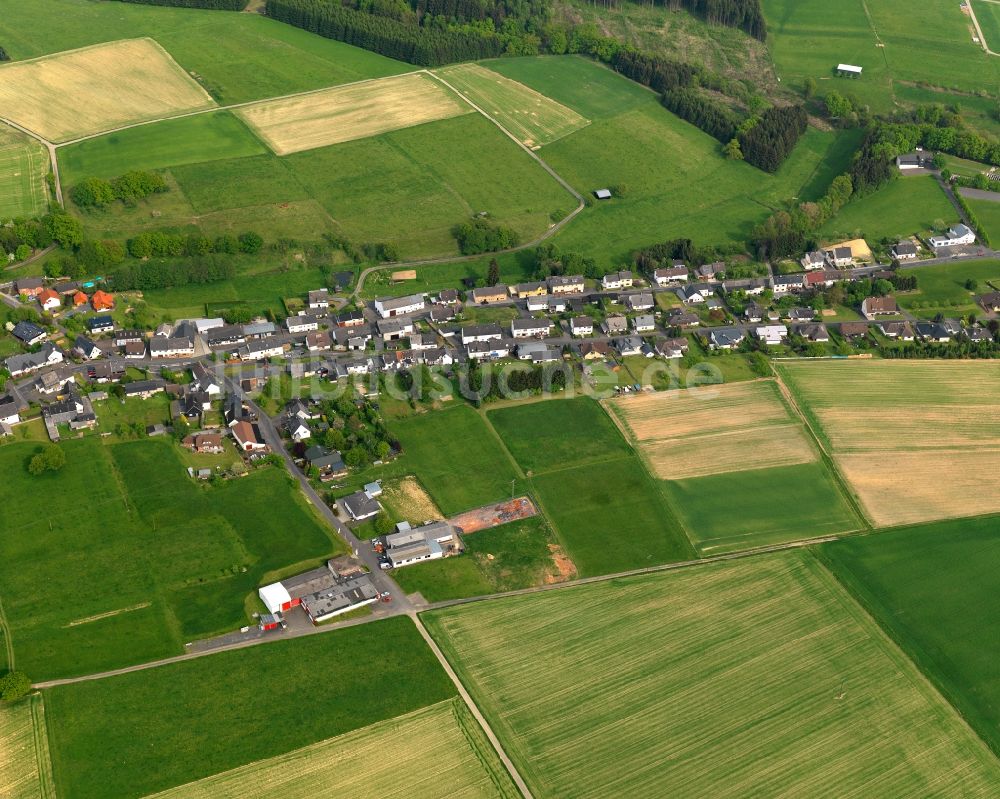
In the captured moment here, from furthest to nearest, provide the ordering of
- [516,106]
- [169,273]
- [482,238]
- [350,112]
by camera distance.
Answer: [516,106]
[350,112]
[482,238]
[169,273]

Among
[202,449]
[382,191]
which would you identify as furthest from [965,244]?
[202,449]

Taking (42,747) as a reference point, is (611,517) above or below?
above

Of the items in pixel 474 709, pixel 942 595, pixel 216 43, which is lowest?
pixel 474 709

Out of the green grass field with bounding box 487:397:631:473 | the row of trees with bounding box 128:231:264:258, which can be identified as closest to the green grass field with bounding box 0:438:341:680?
the green grass field with bounding box 487:397:631:473

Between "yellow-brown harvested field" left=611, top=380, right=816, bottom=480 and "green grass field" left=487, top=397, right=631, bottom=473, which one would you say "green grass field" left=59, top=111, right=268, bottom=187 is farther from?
"yellow-brown harvested field" left=611, top=380, right=816, bottom=480

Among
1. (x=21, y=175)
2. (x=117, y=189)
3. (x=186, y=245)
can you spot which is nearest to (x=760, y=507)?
(x=186, y=245)

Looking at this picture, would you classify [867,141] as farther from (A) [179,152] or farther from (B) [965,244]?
(A) [179,152]

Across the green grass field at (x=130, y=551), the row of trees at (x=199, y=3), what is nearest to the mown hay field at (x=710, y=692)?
the green grass field at (x=130, y=551)

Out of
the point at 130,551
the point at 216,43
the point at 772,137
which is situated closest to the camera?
the point at 130,551

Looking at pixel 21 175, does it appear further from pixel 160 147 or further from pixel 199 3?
pixel 199 3
